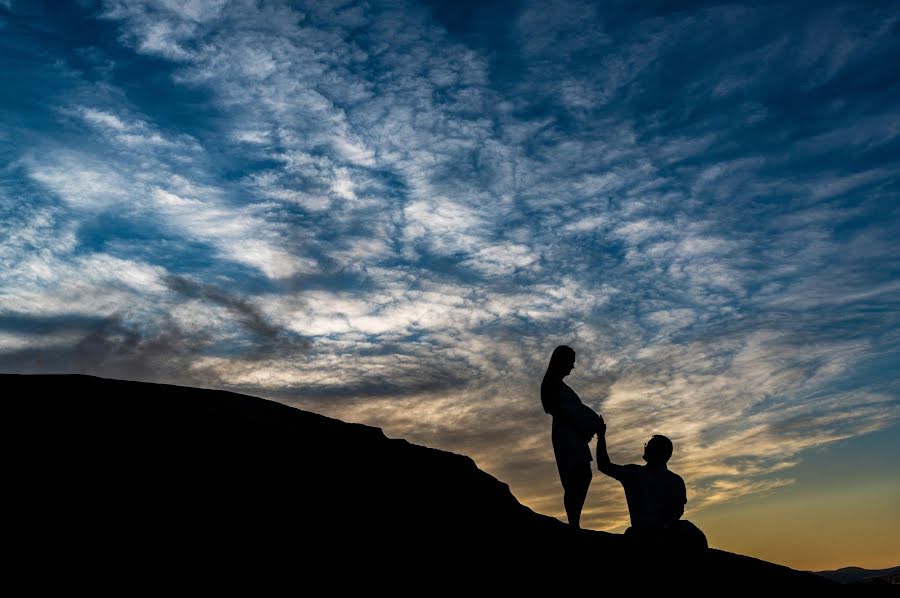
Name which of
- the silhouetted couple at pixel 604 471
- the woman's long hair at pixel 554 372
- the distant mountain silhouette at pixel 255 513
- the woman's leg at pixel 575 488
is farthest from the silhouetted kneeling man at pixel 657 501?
the woman's long hair at pixel 554 372

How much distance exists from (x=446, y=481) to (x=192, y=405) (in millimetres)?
3529

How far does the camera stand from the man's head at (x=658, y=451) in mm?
9742

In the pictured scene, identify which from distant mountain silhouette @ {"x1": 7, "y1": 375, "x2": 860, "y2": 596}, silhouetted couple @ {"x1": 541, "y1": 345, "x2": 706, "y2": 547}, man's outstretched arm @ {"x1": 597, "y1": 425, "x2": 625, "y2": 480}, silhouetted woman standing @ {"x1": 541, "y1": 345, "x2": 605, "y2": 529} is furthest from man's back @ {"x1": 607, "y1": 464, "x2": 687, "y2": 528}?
silhouetted woman standing @ {"x1": 541, "y1": 345, "x2": 605, "y2": 529}

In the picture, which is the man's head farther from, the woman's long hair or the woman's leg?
Answer: the woman's long hair

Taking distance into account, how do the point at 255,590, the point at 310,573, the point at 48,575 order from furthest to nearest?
1. the point at 310,573
2. the point at 255,590
3. the point at 48,575

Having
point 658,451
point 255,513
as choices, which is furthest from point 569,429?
point 255,513

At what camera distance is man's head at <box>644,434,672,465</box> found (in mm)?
9742

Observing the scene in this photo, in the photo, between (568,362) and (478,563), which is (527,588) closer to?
(478,563)

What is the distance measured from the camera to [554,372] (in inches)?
407

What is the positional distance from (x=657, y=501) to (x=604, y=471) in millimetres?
833

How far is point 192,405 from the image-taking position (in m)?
8.55

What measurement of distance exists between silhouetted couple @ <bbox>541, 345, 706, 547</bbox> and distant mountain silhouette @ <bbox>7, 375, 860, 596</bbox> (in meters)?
0.35

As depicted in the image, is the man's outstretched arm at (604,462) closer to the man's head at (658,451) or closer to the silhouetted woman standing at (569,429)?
the silhouetted woman standing at (569,429)

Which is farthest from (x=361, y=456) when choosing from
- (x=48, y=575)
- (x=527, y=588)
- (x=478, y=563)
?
(x=48, y=575)
